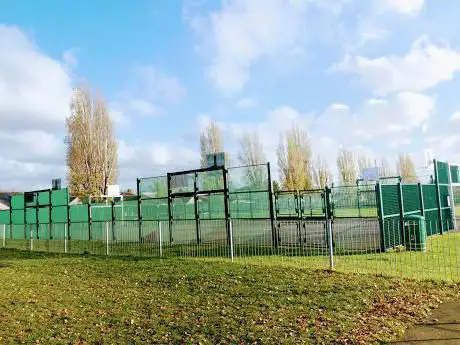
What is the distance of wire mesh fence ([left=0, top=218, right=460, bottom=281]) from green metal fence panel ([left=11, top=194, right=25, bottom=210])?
Result: 1464 centimetres

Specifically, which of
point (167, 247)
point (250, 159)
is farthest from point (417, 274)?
point (250, 159)

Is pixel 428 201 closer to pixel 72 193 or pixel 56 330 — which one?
pixel 56 330

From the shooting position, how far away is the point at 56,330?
23.1 feet

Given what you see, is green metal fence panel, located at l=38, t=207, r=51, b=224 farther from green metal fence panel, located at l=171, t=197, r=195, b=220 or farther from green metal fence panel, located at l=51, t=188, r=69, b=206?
green metal fence panel, located at l=171, t=197, r=195, b=220

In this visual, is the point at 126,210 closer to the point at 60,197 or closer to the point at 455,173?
the point at 60,197

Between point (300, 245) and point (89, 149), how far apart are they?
3678 cm

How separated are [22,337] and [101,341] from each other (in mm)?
1377

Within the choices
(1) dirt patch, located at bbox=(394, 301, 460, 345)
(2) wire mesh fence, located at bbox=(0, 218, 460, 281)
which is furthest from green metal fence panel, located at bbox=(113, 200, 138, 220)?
(1) dirt patch, located at bbox=(394, 301, 460, 345)

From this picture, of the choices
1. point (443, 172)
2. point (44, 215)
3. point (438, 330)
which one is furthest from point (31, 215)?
point (438, 330)

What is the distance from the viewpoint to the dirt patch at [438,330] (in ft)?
18.5

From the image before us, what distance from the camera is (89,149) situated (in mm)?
46094

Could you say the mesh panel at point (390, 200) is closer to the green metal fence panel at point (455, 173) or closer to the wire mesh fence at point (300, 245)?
the wire mesh fence at point (300, 245)

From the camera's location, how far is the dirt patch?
5.64 m

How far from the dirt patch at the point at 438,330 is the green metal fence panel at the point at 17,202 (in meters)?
30.0
